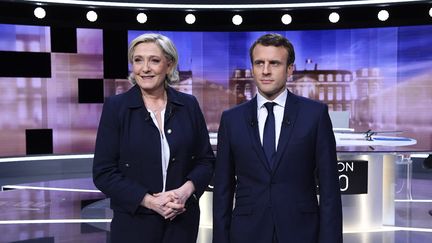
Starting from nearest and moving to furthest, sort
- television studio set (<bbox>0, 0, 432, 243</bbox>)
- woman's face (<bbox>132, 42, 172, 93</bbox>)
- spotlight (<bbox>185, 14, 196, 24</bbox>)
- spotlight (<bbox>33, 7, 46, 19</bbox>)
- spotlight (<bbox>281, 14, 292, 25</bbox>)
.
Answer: woman's face (<bbox>132, 42, 172, 93</bbox>)
television studio set (<bbox>0, 0, 432, 243</bbox>)
spotlight (<bbox>33, 7, 46, 19</bbox>)
spotlight (<bbox>281, 14, 292, 25</bbox>)
spotlight (<bbox>185, 14, 196, 24</bbox>)

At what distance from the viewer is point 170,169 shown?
1.69m

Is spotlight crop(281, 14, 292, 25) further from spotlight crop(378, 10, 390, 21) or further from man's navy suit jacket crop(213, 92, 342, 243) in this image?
man's navy suit jacket crop(213, 92, 342, 243)

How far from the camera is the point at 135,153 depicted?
168 centimetres

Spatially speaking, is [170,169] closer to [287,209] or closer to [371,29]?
[287,209]

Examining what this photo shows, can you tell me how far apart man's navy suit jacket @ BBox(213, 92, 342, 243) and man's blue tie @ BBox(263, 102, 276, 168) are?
0.02 metres

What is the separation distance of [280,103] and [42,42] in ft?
22.7

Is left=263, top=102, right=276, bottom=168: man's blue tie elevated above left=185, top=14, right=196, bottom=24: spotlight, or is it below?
below

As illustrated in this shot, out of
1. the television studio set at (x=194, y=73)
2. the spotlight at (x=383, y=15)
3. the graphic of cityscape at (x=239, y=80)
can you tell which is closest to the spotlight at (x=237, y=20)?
the television studio set at (x=194, y=73)

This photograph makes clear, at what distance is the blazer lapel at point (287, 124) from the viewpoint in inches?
60.6

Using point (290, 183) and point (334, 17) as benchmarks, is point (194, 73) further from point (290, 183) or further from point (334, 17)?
point (290, 183)

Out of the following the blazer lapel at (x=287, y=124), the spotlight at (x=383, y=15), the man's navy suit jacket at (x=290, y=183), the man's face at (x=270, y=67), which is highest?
the spotlight at (x=383, y=15)

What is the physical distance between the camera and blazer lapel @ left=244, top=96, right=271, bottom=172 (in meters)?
1.55

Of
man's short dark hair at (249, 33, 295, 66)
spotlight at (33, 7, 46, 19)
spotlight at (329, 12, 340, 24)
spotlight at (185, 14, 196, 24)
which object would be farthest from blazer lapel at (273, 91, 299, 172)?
spotlight at (33, 7, 46, 19)

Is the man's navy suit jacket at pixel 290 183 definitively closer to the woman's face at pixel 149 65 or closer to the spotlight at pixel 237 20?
the woman's face at pixel 149 65
